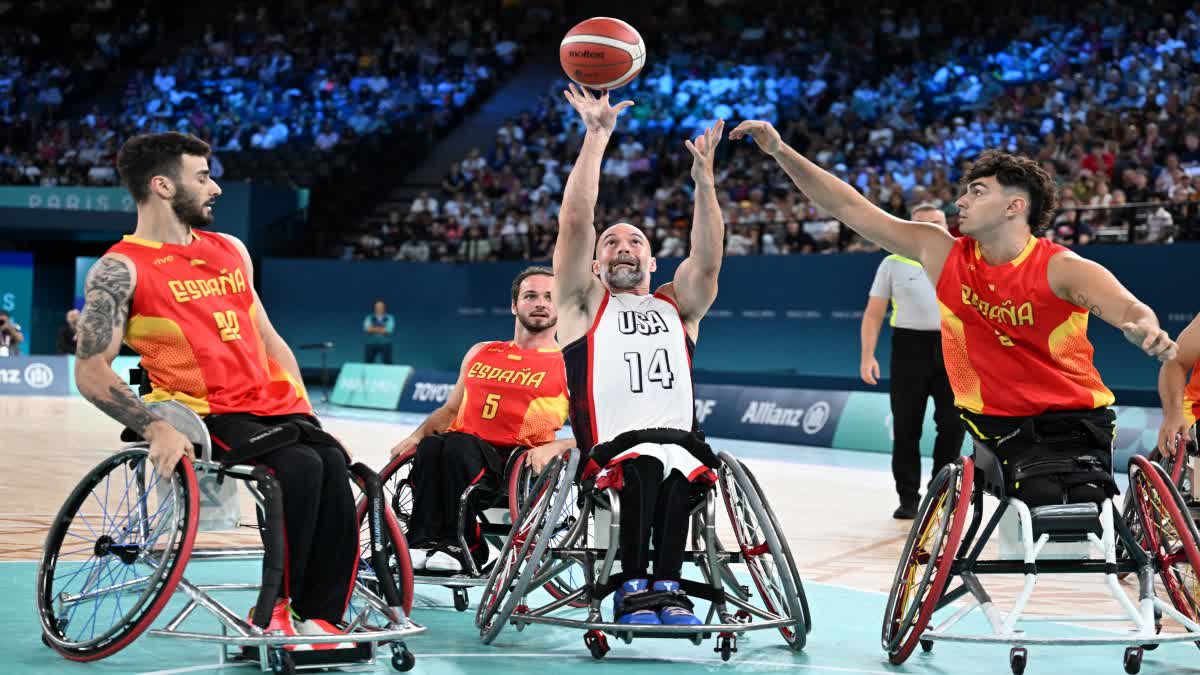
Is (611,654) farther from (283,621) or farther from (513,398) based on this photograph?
(513,398)

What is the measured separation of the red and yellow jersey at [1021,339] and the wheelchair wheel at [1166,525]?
311 mm

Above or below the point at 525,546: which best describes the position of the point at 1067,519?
above

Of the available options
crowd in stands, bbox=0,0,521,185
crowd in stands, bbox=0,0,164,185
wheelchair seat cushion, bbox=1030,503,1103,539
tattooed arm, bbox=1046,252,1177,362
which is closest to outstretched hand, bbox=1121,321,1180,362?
tattooed arm, bbox=1046,252,1177,362

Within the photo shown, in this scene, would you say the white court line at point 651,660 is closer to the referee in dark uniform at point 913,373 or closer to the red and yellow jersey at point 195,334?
the red and yellow jersey at point 195,334

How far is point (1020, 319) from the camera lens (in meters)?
4.54

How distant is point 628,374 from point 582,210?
62 cm

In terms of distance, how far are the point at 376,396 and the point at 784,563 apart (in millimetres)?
15897

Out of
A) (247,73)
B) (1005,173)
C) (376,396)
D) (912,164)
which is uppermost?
(247,73)

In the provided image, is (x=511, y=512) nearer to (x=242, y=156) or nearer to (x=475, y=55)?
(x=242, y=156)

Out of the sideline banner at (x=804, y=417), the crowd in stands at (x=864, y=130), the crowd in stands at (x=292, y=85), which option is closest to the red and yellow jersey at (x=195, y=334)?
the sideline banner at (x=804, y=417)

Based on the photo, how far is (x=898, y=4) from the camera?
23.9 m

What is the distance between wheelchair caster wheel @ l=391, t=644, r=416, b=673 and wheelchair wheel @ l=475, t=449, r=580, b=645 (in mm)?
473

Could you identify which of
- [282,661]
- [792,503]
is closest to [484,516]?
[282,661]

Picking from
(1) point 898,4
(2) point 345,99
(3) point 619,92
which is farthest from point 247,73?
(1) point 898,4
